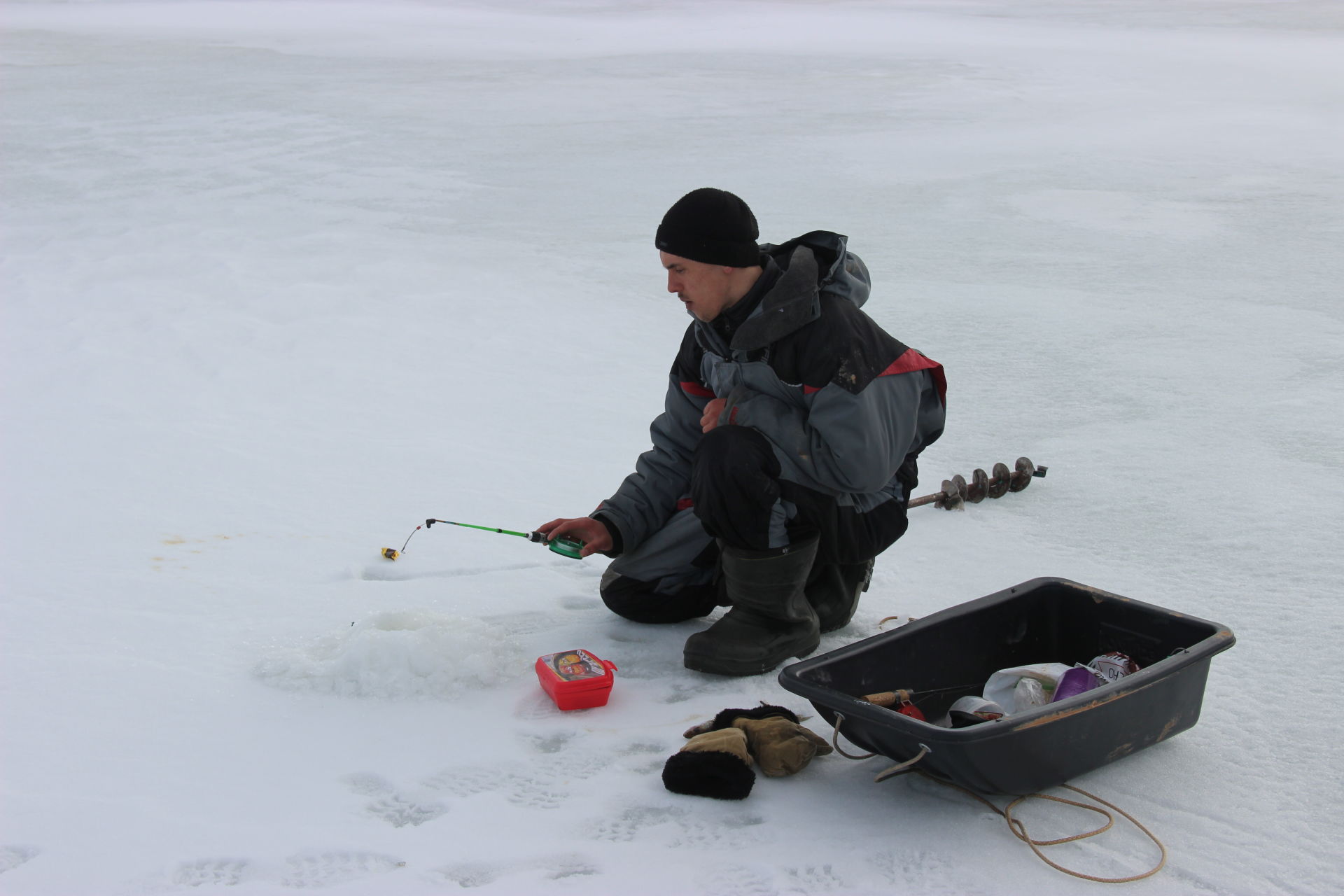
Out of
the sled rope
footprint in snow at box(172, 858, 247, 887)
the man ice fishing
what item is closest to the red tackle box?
the man ice fishing

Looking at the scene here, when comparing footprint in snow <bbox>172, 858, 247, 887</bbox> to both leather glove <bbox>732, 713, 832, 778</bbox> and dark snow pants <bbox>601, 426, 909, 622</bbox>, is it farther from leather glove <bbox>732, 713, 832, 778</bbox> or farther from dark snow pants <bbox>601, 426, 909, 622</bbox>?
dark snow pants <bbox>601, 426, 909, 622</bbox>

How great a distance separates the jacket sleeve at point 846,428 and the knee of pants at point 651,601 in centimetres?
46

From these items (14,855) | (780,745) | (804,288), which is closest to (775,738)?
(780,745)

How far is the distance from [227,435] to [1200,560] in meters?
2.91

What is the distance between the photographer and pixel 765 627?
261cm

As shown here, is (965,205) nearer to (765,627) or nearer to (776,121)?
(776,121)

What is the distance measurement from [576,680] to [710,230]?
92 centimetres

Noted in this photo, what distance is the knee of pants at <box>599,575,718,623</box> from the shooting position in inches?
111

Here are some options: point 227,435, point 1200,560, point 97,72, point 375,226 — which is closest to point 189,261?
point 375,226

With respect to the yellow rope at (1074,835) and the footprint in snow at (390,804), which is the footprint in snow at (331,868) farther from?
the yellow rope at (1074,835)

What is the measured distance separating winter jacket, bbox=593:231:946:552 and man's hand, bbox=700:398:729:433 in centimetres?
2

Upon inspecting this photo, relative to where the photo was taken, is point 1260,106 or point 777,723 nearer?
point 777,723

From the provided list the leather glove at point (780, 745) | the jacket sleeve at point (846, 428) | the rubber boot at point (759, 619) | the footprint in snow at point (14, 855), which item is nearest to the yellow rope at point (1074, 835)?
the leather glove at point (780, 745)

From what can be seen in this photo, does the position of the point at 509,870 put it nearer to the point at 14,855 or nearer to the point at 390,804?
the point at 390,804
